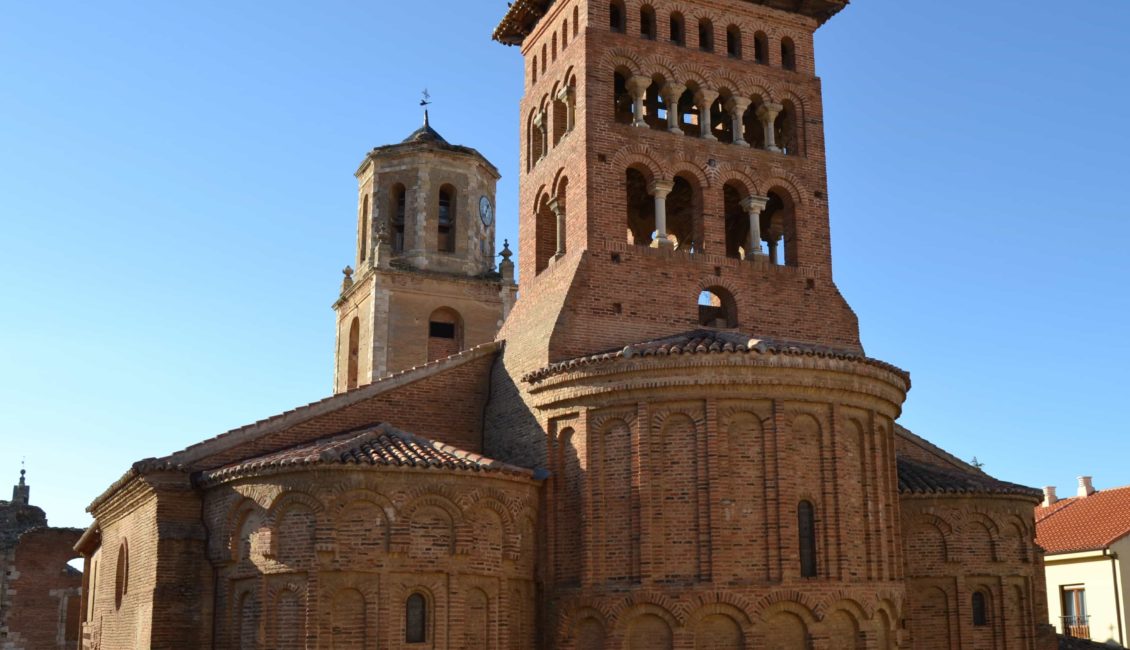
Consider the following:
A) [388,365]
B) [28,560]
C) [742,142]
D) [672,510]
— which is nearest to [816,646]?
[672,510]

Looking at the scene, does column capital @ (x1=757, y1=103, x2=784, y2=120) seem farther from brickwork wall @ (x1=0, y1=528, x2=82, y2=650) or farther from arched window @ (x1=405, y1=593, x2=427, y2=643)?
brickwork wall @ (x1=0, y1=528, x2=82, y2=650)

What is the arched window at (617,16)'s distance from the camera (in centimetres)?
2212

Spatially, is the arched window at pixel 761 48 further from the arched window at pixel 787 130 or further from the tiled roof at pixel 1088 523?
the tiled roof at pixel 1088 523

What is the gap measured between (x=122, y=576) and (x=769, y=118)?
15453 mm

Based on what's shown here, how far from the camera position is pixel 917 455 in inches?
947

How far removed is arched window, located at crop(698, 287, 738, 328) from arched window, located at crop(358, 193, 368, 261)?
14323mm

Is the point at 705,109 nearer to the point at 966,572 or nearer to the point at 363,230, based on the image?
the point at 966,572

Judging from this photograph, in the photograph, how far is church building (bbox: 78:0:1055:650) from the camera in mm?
17406

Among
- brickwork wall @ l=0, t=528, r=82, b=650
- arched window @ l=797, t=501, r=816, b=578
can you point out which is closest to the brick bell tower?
arched window @ l=797, t=501, r=816, b=578

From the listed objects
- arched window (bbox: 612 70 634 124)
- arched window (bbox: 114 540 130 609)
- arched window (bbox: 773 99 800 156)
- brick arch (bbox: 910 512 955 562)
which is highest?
arched window (bbox: 612 70 634 124)

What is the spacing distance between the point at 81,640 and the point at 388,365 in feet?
33.5

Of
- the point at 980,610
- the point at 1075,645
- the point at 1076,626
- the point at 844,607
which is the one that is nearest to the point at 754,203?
the point at 844,607

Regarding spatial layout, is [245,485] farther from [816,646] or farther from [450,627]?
[816,646]

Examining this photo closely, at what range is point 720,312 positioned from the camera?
22.0m
